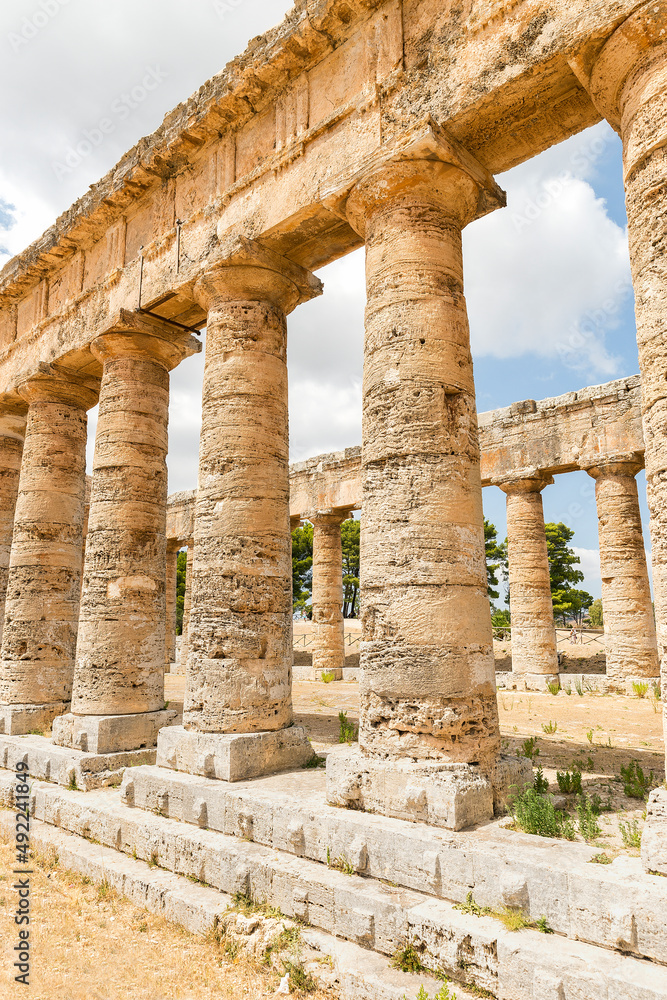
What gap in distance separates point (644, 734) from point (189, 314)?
32.1 feet

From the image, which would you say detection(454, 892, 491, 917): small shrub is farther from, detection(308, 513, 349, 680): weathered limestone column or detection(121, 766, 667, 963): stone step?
detection(308, 513, 349, 680): weathered limestone column

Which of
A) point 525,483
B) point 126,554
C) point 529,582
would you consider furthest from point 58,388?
point 529,582

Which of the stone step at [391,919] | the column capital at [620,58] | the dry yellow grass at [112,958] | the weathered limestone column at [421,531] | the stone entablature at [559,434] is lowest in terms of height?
the dry yellow grass at [112,958]

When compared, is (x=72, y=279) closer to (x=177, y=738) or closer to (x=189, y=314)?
(x=189, y=314)

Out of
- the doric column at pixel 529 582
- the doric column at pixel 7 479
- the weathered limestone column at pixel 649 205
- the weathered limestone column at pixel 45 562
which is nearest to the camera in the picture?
the weathered limestone column at pixel 649 205

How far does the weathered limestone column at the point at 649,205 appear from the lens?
4488mm

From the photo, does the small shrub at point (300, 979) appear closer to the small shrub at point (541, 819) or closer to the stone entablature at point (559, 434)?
the small shrub at point (541, 819)

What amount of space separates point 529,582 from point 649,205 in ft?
49.7

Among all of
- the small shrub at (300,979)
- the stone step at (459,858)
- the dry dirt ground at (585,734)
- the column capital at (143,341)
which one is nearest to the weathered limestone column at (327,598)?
the dry dirt ground at (585,734)

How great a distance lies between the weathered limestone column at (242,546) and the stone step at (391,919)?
867 millimetres

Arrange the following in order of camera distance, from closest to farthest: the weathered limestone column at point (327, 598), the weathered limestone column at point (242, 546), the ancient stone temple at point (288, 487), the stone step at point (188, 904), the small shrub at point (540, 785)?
the stone step at point (188, 904) < the ancient stone temple at point (288, 487) < the small shrub at point (540, 785) < the weathered limestone column at point (242, 546) < the weathered limestone column at point (327, 598)

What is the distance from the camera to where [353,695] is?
16156 mm

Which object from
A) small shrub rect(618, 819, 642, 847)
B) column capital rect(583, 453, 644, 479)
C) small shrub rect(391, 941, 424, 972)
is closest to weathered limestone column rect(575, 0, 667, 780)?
small shrub rect(618, 819, 642, 847)

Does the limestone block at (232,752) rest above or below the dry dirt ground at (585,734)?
above
